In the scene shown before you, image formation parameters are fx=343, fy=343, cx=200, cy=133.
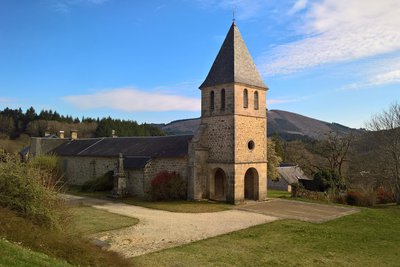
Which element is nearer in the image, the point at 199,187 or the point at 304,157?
the point at 199,187

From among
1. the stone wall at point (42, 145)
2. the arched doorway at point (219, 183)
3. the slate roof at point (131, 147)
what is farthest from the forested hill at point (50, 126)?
the arched doorway at point (219, 183)

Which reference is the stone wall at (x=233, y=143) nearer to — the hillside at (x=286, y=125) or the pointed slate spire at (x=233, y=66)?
the pointed slate spire at (x=233, y=66)

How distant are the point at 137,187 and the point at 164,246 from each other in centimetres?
1437

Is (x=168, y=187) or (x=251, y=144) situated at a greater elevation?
(x=251, y=144)

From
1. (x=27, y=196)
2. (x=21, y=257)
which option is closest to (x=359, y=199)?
(x=27, y=196)

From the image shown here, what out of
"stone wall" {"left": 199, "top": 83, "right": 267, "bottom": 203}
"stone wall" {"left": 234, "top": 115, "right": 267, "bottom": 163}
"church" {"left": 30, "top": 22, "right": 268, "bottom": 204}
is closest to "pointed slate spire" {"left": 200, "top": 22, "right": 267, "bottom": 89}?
"church" {"left": 30, "top": 22, "right": 268, "bottom": 204}

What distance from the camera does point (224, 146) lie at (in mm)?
23359

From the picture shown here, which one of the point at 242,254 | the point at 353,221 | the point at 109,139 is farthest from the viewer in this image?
the point at 109,139

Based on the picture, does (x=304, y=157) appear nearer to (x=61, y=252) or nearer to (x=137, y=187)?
(x=137, y=187)

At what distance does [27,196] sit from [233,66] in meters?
17.4

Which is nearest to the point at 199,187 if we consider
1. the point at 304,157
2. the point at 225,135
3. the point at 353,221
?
the point at 225,135

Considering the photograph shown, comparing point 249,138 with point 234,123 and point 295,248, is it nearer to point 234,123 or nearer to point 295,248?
point 234,123

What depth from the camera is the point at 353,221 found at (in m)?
17.6

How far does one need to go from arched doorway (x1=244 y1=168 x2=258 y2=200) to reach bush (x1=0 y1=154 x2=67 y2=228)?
1701 cm
